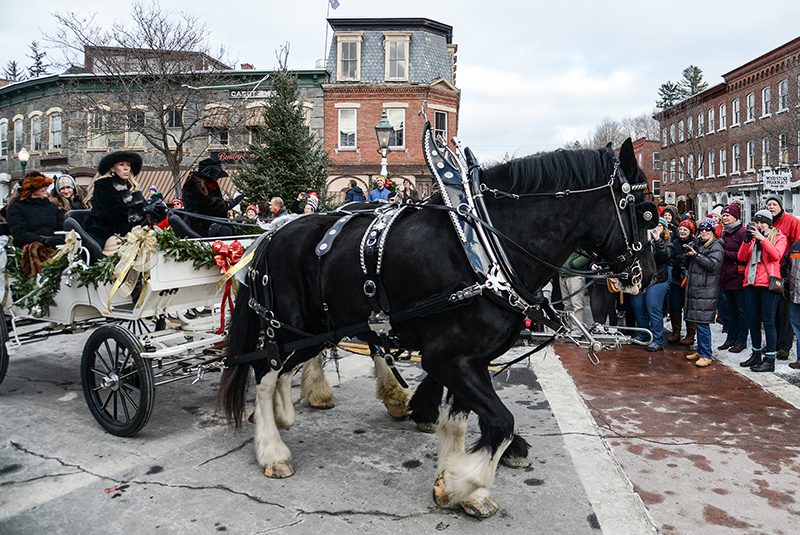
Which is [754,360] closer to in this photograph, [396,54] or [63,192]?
[63,192]

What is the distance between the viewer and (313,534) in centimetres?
346

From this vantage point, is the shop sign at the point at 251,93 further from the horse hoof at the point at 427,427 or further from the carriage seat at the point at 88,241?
the horse hoof at the point at 427,427

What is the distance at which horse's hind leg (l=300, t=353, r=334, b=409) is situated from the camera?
5766 millimetres

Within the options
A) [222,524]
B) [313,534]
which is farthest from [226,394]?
[313,534]

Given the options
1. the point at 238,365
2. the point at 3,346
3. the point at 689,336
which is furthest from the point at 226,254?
the point at 689,336

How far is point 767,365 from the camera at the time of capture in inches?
282

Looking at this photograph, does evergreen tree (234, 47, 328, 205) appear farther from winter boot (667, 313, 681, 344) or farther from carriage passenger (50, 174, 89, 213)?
winter boot (667, 313, 681, 344)

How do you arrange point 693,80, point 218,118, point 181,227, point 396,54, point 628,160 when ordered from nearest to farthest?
point 628,160
point 181,227
point 218,118
point 396,54
point 693,80

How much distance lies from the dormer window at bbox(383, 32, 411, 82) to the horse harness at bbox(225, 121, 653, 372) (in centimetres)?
2720

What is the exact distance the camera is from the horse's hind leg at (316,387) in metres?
5.77

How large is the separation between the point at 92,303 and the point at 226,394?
1.78 metres

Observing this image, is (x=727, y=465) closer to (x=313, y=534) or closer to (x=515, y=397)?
(x=515, y=397)

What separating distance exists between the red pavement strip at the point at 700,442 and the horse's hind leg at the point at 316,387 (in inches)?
101

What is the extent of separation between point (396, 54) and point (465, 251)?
2867 cm
